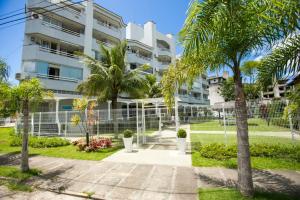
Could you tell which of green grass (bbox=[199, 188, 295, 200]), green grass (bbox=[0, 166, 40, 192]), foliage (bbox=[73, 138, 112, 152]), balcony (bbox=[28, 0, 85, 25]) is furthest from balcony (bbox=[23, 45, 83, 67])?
green grass (bbox=[199, 188, 295, 200])

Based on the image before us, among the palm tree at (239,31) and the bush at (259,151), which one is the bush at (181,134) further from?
the palm tree at (239,31)

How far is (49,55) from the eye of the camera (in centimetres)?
2108

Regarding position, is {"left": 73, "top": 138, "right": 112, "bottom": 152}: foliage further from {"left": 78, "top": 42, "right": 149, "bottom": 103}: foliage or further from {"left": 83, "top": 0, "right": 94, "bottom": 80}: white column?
{"left": 83, "top": 0, "right": 94, "bottom": 80}: white column

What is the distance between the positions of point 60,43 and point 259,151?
23.5 m

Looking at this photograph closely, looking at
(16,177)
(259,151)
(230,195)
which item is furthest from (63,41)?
(230,195)

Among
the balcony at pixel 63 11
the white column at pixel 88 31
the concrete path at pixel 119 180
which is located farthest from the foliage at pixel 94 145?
the balcony at pixel 63 11

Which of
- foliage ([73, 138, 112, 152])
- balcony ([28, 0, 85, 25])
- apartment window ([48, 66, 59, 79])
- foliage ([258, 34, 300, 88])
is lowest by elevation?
foliage ([73, 138, 112, 152])

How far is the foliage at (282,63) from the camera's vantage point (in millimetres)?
4434

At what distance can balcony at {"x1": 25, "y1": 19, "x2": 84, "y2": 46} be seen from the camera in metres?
20.2

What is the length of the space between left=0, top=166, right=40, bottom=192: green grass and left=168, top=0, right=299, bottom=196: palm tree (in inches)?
238

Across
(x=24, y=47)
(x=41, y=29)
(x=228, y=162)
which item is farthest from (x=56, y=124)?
(x=228, y=162)

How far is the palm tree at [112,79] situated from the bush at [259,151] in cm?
811

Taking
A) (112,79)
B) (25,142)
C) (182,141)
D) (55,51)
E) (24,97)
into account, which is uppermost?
(55,51)

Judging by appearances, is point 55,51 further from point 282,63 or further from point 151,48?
point 282,63
